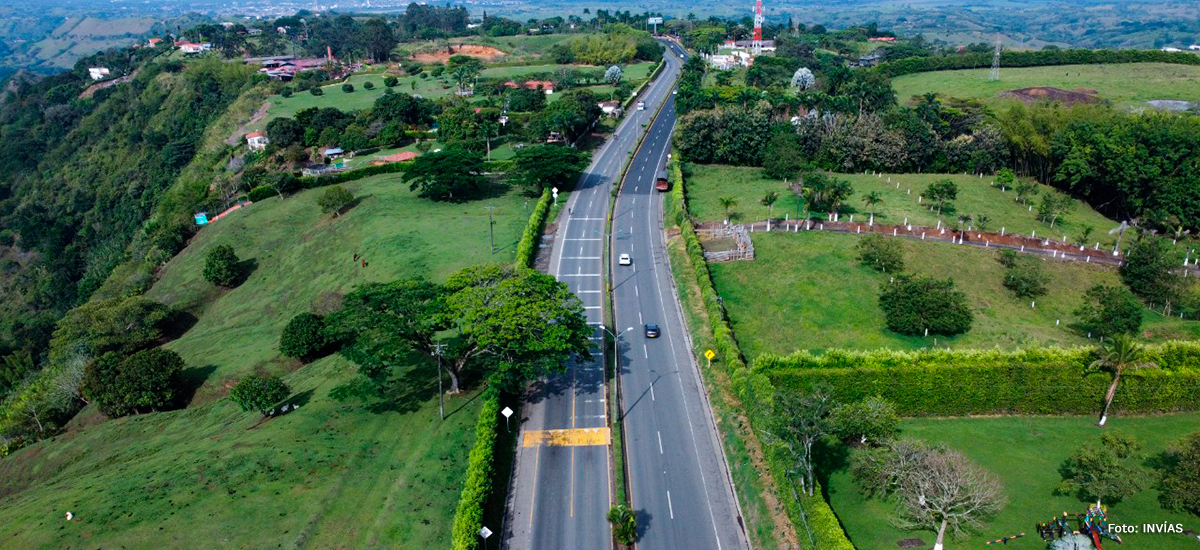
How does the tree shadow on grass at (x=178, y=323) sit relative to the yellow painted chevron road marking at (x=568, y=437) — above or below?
below

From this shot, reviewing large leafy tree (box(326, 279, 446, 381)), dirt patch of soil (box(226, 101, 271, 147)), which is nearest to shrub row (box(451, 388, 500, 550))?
large leafy tree (box(326, 279, 446, 381))

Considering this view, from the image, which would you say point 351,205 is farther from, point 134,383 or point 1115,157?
point 1115,157

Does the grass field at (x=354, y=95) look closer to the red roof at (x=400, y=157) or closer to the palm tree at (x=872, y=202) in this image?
the red roof at (x=400, y=157)

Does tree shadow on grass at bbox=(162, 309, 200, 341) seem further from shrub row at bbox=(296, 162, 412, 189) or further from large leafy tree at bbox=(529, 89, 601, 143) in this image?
large leafy tree at bbox=(529, 89, 601, 143)

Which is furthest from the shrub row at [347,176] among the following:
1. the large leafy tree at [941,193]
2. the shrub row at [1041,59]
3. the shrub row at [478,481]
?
the shrub row at [1041,59]

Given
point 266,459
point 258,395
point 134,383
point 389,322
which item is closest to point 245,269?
point 134,383

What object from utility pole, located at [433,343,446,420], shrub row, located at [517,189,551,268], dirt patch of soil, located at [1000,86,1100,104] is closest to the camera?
utility pole, located at [433,343,446,420]

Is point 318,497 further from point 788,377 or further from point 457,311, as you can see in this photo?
point 788,377
